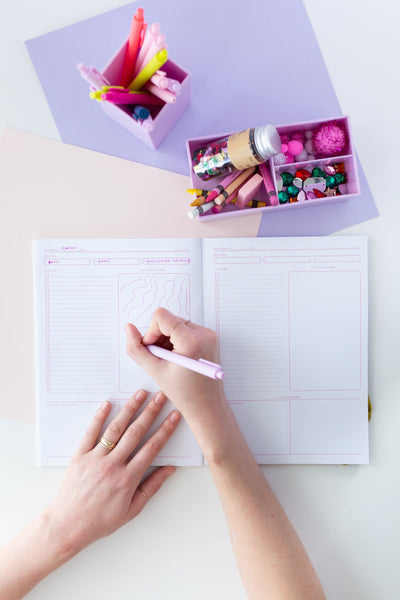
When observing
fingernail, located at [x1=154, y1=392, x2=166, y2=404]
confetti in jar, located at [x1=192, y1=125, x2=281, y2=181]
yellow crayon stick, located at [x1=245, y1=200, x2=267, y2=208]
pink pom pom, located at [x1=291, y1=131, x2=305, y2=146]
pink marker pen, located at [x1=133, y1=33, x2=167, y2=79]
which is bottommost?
fingernail, located at [x1=154, y1=392, x2=166, y2=404]

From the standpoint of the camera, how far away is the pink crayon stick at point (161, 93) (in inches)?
29.2

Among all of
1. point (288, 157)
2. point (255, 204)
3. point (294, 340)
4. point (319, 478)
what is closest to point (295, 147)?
point (288, 157)

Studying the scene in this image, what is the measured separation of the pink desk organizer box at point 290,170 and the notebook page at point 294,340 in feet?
0.20

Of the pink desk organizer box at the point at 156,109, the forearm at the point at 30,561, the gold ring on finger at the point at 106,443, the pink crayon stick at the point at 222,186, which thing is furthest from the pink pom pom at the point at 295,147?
the forearm at the point at 30,561

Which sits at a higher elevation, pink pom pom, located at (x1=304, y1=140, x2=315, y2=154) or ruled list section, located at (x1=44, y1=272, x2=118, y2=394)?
pink pom pom, located at (x1=304, y1=140, x2=315, y2=154)

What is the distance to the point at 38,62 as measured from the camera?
0.88 metres

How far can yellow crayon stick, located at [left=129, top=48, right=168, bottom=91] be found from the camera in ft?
2.24

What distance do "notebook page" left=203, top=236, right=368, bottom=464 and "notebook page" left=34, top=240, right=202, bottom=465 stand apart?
7 centimetres

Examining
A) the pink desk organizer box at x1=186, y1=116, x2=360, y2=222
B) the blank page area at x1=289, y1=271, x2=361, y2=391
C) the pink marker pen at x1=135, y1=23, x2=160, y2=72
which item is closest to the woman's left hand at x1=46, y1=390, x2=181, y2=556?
the blank page area at x1=289, y1=271, x2=361, y2=391

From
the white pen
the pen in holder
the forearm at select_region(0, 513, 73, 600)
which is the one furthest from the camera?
the forearm at select_region(0, 513, 73, 600)

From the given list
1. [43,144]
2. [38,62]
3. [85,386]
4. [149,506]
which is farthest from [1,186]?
[149,506]

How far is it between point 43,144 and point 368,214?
0.66 metres

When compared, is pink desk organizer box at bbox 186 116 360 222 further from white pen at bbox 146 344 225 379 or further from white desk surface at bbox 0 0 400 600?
white pen at bbox 146 344 225 379

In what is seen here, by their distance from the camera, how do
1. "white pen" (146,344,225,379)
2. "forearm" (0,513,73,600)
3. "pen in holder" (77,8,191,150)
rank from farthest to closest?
"forearm" (0,513,73,600), "pen in holder" (77,8,191,150), "white pen" (146,344,225,379)
